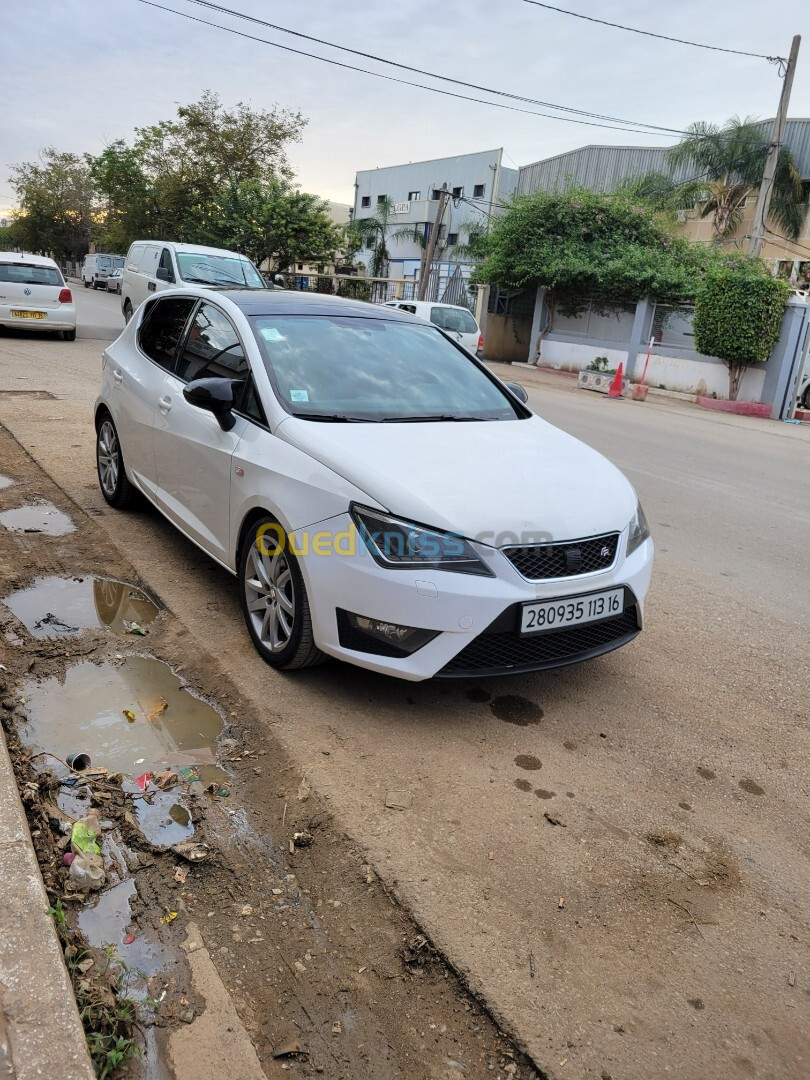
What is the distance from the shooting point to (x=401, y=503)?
3281mm

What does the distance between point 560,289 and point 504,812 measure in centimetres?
2345

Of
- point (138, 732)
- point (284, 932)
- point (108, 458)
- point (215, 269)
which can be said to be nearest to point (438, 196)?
point (215, 269)

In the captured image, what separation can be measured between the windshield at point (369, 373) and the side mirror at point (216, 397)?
23 centimetres

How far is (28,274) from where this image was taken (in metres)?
15.5

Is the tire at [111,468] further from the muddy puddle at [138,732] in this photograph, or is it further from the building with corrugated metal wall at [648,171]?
the building with corrugated metal wall at [648,171]

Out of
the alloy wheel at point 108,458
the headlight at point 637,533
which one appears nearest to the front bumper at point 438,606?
the headlight at point 637,533

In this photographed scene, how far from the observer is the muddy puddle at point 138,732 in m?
2.96

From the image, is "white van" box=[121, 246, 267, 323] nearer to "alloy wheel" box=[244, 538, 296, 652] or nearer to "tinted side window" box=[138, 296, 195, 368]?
"tinted side window" box=[138, 296, 195, 368]

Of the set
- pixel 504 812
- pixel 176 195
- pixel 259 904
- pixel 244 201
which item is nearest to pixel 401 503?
pixel 504 812

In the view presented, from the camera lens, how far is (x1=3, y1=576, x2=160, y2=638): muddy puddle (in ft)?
14.0

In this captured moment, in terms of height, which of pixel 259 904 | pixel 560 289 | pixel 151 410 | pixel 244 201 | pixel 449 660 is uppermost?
pixel 244 201

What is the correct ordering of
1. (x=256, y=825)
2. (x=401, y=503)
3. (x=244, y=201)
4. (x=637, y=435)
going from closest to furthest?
(x=256, y=825), (x=401, y=503), (x=637, y=435), (x=244, y=201)

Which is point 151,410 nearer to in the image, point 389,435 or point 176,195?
point 389,435

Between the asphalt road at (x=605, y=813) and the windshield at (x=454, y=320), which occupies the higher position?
the windshield at (x=454, y=320)
